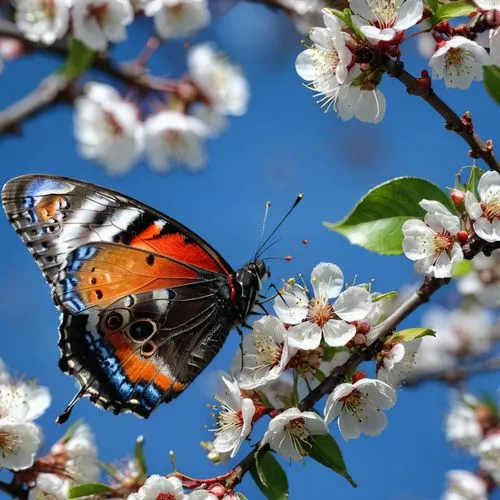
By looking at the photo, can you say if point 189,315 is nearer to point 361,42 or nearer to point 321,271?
point 321,271

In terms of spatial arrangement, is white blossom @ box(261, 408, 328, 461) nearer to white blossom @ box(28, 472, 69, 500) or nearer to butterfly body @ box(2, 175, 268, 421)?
butterfly body @ box(2, 175, 268, 421)

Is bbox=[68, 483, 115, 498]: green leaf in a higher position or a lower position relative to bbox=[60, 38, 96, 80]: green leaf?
lower

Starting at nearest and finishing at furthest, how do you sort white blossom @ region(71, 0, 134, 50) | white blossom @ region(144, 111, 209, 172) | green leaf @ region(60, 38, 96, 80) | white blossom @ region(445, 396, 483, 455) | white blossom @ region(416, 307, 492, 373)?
white blossom @ region(71, 0, 134, 50), green leaf @ region(60, 38, 96, 80), white blossom @ region(445, 396, 483, 455), white blossom @ region(144, 111, 209, 172), white blossom @ region(416, 307, 492, 373)

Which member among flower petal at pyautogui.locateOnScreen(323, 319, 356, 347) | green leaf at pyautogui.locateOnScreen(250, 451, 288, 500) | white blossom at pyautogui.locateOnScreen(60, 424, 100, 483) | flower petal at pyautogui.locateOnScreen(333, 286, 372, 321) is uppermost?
flower petal at pyautogui.locateOnScreen(333, 286, 372, 321)

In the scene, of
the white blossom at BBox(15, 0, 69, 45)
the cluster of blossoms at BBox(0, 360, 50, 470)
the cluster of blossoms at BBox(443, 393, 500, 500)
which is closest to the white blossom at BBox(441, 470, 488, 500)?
the cluster of blossoms at BBox(443, 393, 500, 500)

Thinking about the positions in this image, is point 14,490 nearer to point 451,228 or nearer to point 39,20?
point 451,228

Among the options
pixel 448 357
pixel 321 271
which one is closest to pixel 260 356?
pixel 321 271

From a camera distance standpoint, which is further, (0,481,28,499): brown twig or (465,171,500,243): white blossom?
(0,481,28,499): brown twig
